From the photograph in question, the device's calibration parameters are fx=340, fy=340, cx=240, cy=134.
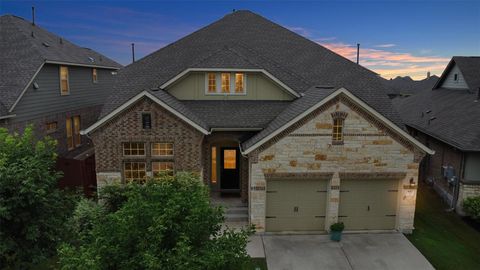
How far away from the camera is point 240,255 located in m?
7.02

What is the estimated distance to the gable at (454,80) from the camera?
2564cm

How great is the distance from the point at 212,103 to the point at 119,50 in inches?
981

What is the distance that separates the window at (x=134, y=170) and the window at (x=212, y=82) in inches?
197

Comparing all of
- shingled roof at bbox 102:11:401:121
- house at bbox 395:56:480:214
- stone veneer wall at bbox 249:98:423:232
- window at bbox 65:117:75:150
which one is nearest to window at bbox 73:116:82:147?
window at bbox 65:117:75:150

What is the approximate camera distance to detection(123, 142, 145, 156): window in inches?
576

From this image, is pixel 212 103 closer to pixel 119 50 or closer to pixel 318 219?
pixel 318 219

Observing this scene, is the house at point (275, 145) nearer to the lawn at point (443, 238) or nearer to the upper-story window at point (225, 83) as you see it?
the upper-story window at point (225, 83)

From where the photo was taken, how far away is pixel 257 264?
12.0m

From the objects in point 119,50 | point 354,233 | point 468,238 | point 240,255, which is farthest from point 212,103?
point 119,50

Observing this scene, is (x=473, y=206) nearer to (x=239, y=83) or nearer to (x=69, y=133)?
(x=239, y=83)

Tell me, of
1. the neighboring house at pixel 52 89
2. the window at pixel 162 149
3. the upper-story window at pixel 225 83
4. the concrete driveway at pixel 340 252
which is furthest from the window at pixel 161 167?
the concrete driveway at pixel 340 252

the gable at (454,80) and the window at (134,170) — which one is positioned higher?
the gable at (454,80)

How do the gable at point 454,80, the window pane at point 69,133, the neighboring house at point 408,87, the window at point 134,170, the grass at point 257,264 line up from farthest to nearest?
the neighboring house at point 408,87
the gable at point 454,80
the window pane at point 69,133
the window at point 134,170
the grass at point 257,264

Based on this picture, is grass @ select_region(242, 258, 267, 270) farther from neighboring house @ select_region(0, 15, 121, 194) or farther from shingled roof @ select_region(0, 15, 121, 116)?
shingled roof @ select_region(0, 15, 121, 116)
